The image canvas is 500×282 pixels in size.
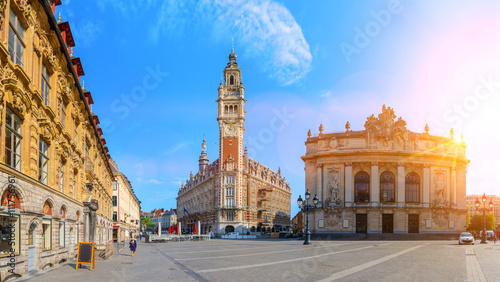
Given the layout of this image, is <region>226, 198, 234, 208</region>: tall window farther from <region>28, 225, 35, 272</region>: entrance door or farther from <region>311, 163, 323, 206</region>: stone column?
<region>28, 225, 35, 272</region>: entrance door

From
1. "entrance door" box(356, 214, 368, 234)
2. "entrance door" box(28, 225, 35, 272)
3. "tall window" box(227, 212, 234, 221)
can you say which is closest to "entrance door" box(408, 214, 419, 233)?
"entrance door" box(356, 214, 368, 234)

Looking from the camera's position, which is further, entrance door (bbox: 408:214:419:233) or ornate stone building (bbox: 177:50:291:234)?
ornate stone building (bbox: 177:50:291:234)

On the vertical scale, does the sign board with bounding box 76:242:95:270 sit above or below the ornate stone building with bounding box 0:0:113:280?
below

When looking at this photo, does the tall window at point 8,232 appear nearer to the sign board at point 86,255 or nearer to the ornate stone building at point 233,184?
the sign board at point 86,255

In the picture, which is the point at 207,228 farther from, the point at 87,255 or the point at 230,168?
the point at 87,255

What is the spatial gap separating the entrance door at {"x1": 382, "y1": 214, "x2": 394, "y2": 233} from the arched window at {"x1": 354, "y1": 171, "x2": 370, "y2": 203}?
3.90m

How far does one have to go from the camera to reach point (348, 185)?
220 ft

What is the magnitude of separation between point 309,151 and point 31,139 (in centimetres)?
5998

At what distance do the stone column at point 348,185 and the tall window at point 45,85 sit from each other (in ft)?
178

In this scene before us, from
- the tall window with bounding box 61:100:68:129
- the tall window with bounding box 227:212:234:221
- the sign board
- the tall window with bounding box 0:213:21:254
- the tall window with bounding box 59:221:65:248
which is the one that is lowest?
the tall window with bounding box 227:212:234:221

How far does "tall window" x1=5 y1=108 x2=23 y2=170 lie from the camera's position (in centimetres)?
1407

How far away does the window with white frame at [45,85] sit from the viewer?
1935 cm

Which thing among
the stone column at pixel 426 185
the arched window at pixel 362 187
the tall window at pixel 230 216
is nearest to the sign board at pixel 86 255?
the arched window at pixel 362 187

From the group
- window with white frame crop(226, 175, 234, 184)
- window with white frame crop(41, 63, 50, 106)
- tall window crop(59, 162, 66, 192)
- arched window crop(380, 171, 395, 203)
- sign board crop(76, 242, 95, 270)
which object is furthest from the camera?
window with white frame crop(226, 175, 234, 184)
